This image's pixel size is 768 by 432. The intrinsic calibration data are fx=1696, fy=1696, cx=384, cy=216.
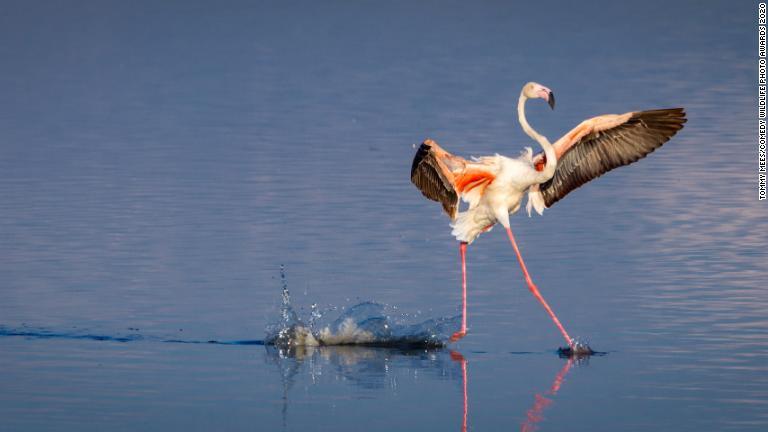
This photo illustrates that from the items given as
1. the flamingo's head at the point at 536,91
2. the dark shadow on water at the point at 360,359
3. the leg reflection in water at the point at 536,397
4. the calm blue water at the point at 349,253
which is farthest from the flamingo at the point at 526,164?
the leg reflection in water at the point at 536,397

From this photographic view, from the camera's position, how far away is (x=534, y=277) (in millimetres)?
15523

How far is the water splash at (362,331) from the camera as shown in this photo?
13.3 meters

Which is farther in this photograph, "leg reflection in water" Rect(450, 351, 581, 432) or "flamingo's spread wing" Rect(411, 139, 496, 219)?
"flamingo's spread wing" Rect(411, 139, 496, 219)

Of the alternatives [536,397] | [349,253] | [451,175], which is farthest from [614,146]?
Result: [536,397]

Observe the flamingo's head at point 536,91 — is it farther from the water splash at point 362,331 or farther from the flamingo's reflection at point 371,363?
the flamingo's reflection at point 371,363

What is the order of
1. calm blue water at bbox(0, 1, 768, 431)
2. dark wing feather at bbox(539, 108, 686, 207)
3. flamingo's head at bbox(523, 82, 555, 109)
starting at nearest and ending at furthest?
calm blue water at bbox(0, 1, 768, 431) → flamingo's head at bbox(523, 82, 555, 109) → dark wing feather at bbox(539, 108, 686, 207)

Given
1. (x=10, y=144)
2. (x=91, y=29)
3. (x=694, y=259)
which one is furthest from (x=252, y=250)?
(x=91, y=29)

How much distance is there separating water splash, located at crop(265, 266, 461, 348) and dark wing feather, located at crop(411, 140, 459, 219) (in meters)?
1.65

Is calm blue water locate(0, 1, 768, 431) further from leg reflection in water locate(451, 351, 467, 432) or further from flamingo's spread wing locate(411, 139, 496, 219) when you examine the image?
flamingo's spread wing locate(411, 139, 496, 219)

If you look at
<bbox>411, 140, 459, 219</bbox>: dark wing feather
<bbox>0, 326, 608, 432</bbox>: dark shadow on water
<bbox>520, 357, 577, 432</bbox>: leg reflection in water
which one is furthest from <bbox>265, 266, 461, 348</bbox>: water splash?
<bbox>411, 140, 459, 219</bbox>: dark wing feather

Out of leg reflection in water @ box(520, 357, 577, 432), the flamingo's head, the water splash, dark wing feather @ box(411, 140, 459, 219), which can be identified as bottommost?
leg reflection in water @ box(520, 357, 577, 432)

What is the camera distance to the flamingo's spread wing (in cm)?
1466

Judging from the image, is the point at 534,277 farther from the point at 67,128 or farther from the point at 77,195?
the point at 67,128

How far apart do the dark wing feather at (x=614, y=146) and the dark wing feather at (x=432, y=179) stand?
0.90m
